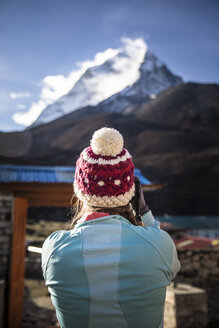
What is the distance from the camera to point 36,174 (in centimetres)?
595

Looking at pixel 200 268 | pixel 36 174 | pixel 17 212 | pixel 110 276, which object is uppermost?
pixel 36 174

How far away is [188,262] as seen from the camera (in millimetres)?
9422

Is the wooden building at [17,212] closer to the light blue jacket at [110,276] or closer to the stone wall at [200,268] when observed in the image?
the light blue jacket at [110,276]

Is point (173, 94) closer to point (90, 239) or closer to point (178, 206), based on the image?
point (178, 206)

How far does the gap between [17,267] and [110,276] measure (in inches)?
232

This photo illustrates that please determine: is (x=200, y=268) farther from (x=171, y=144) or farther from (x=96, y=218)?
(x=171, y=144)

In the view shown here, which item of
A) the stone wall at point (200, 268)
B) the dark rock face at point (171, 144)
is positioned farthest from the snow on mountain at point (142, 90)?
the stone wall at point (200, 268)

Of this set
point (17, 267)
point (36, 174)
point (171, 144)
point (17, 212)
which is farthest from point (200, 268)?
point (171, 144)

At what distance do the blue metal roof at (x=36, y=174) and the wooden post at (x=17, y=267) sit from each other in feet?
2.65

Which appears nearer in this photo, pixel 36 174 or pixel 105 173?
pixel 105 173

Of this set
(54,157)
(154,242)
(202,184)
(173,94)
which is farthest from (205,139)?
(154,242)

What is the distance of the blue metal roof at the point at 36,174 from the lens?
552 cm

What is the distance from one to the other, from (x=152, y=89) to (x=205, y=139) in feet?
78.3

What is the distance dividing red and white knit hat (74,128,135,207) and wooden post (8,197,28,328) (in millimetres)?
5570
